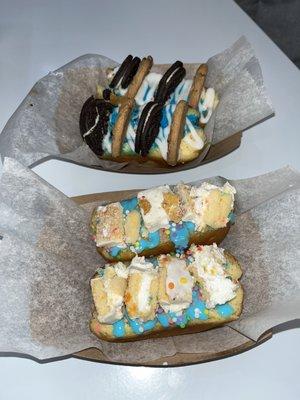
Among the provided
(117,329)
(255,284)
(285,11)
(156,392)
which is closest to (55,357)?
(117,329)

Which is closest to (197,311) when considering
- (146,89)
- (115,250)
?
(115,250)

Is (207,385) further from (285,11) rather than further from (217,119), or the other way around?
(285,11)

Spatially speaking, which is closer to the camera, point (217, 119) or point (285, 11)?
point (217, 119)

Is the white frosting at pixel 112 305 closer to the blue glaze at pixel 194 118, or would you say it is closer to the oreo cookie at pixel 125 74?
the blue glaze at pixel 194 118

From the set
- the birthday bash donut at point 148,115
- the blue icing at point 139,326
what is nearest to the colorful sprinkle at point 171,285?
the blue icing at point 139,326

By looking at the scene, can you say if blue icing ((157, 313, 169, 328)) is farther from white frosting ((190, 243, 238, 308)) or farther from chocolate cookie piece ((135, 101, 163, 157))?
chocolate cookie piece ((135, 101, 163, 157))
